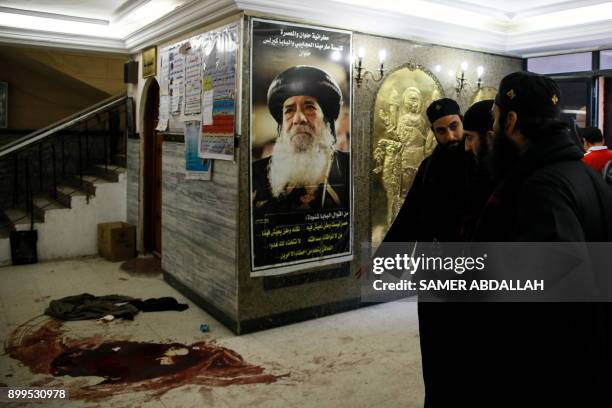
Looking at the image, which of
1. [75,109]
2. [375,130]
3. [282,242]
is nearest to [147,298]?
[282,242]

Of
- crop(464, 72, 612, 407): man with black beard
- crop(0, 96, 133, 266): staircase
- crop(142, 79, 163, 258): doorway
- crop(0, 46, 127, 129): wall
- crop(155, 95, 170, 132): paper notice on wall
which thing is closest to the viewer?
crop(464, 72, 612, 407): man with black beard

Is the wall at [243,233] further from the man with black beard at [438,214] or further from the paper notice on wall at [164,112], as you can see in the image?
the man with black beard at [438,214]

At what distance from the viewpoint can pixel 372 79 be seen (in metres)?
4.71

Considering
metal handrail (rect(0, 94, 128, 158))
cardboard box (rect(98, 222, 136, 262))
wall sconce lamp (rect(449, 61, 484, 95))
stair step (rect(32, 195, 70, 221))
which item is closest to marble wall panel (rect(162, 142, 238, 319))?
cardboard box (rect(98, 222, 136, 262))

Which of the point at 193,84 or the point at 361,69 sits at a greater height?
the point at 361,69

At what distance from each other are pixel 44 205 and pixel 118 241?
1217mm

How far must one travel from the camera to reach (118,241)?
6.51 meters

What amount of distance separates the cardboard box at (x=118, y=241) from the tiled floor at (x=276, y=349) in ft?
2.67

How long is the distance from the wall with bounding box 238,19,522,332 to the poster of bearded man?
8 cm

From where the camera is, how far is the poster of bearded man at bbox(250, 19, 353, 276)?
13.3 feet

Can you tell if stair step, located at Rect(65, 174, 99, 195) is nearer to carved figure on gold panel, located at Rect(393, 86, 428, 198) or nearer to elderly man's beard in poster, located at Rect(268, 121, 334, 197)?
elderly man's beard in poster, located at Rect(268, 121, 334, 197)

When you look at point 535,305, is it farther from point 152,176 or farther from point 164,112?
point 152,176

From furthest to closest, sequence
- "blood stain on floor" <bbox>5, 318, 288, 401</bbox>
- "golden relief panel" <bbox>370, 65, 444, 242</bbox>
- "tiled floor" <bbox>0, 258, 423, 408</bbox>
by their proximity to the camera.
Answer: "golden relief panel" <bbox>370, 65, 444, 242</bbox> → "blood stain on floor" <bbox>5, 318, 288, 401</bbox> → "tiled floor" <bbox>0, 258, 423, 408</bbox>

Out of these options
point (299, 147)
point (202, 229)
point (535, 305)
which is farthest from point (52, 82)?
point (535, 305)
